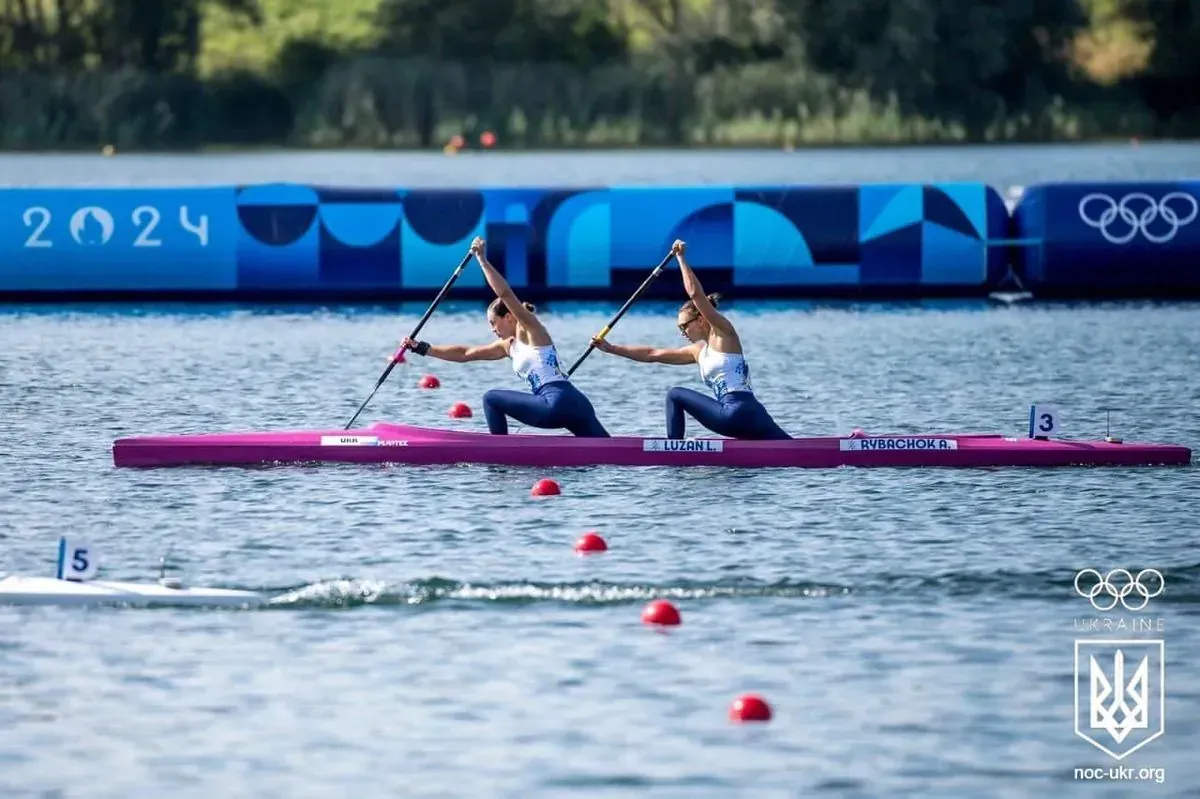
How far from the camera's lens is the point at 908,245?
108 feet

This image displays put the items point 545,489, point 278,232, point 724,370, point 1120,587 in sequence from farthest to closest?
point 278,232, point 724,370, point 545,489, point 1120,587

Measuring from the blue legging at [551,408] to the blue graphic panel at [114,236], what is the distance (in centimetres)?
1333

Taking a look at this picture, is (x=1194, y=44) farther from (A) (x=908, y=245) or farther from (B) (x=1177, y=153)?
(A) (x=908, y=245)

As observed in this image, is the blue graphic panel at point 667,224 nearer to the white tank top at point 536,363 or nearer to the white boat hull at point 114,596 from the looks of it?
the white tank top at point 536,363

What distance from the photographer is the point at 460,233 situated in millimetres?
32594

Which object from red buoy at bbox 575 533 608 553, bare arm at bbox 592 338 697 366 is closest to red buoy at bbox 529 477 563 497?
bare arm at bbox 592 338 697 366

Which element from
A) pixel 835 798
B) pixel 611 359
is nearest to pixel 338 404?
pixel 611 359

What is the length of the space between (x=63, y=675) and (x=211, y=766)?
197 centimetres

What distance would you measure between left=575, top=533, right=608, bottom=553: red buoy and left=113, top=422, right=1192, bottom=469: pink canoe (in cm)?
348

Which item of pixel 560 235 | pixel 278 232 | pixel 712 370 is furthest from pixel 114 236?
pixel 712 370

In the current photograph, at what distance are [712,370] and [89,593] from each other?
6.47 metres

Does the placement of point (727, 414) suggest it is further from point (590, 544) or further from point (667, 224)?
point (667, 224)

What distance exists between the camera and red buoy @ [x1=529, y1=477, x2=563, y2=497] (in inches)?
734

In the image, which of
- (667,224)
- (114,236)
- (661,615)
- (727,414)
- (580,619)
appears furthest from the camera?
(114,236)
